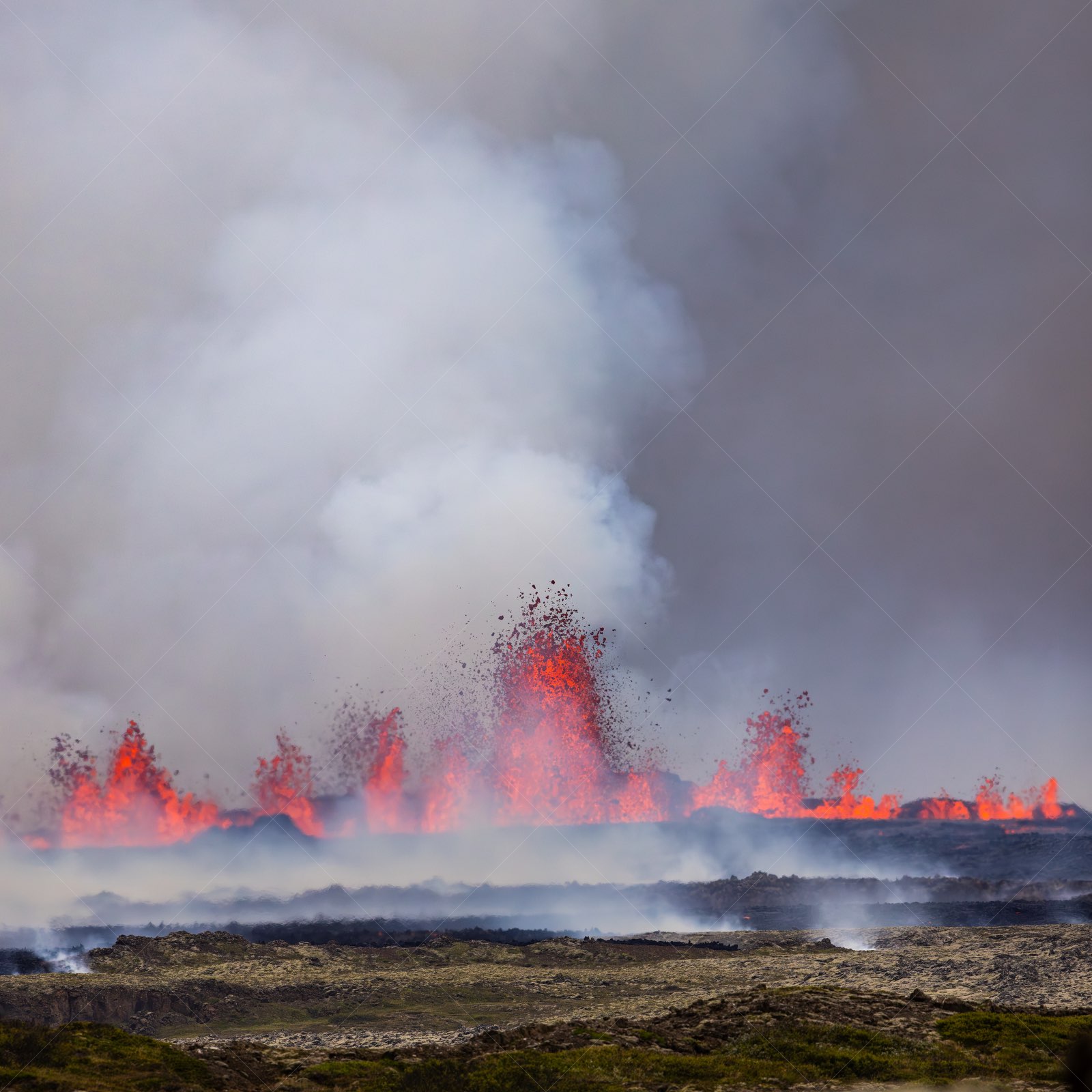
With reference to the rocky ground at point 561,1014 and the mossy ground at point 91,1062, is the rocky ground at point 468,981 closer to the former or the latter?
the rocky ground at point 561,1014

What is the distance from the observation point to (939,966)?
287 ft

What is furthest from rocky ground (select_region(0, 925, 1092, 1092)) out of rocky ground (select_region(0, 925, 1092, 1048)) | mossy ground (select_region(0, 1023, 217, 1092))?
rocky ground (select_region(0, 925, 1092, 1048))

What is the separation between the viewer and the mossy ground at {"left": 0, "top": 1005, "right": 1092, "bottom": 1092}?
165 feet

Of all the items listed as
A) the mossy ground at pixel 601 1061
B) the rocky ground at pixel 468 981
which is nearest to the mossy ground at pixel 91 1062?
the mossy ground at pixel 601 1061

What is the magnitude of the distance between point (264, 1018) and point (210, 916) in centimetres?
8348

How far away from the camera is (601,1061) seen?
54.4 meters

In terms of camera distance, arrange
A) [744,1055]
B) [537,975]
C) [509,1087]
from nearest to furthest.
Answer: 1. [509,1087]
2. [744,1055]
3. [537,975]

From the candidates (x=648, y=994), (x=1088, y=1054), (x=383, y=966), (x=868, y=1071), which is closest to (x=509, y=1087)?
(x=868, y=1071)

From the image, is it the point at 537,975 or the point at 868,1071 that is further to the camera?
the point at 537,975

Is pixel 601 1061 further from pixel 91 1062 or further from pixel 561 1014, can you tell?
pixel 561 1014

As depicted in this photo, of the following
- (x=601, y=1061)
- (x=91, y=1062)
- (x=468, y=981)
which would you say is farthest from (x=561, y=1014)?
(x=91, y=1062)

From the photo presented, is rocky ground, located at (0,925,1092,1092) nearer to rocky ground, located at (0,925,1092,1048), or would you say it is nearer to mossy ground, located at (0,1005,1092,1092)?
mossy ground, located at (0,1005,1092,1092)

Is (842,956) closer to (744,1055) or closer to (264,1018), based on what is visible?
(744,1055)

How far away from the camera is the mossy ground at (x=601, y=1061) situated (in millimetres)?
50375
